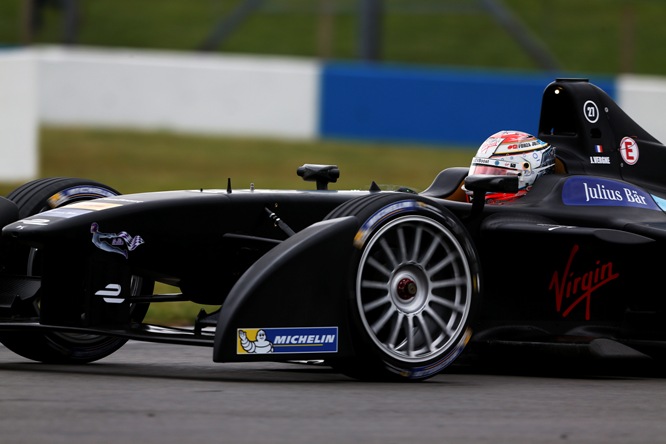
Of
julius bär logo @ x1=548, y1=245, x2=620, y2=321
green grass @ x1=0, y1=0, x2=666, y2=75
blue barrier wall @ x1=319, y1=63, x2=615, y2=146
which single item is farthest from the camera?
green grass @ x1=0, y1=0, x2=666, y2=75

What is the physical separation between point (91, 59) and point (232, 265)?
15.0m

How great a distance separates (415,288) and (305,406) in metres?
1.22

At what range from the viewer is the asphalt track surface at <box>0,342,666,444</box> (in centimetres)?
547

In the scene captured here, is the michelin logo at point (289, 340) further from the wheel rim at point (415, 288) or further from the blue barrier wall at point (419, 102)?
the blue barrier wall at point (419, 102)

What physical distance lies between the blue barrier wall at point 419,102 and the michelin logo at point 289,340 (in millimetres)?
14194

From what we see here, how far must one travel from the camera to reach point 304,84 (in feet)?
70.1

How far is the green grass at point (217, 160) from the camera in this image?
19344mm

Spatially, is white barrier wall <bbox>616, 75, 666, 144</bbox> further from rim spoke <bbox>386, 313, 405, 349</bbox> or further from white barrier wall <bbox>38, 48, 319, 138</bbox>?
rim spoke <bbox>386, 313, 405, 349</bbox>

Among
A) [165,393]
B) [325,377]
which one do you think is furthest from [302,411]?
[325,377]

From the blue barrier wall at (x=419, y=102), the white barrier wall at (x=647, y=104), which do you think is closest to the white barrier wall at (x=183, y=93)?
the blue barrier wall at (x=419, y=102)

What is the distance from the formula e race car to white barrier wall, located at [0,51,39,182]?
29.6ft

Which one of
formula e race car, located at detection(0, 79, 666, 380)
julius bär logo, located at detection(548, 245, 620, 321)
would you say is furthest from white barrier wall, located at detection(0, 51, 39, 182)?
julius bär logo, located at detection(548, 245, 620, 321)

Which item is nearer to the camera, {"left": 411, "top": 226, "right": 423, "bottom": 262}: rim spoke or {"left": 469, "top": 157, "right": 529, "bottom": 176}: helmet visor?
{"left": 411, "top": 226, "right": 423, "bottom": 262}: rim spoke

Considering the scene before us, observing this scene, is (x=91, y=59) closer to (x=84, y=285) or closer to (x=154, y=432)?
(x=84, y=285)
